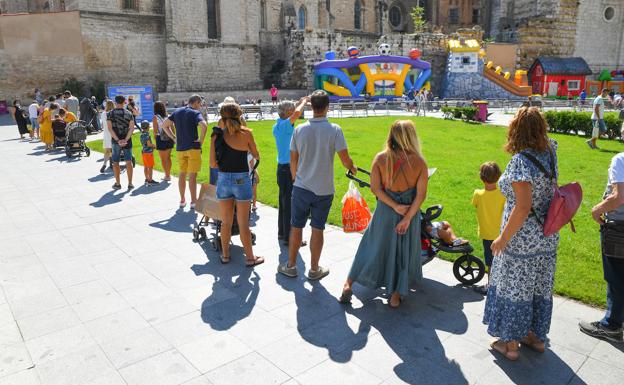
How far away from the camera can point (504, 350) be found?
3.67m

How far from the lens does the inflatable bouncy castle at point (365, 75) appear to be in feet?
103

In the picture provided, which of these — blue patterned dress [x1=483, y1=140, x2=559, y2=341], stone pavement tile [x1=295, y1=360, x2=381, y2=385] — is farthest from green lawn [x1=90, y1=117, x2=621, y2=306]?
stone pavement tile [x1=295, y1=360, x2=381, y2=385]

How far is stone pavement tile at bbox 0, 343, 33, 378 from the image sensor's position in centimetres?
353

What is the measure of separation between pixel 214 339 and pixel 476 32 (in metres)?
39.9

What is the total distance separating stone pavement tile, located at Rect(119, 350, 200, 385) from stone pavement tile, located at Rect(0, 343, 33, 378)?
786mm

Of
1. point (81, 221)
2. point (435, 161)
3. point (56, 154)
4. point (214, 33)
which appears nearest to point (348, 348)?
point (81, 221)

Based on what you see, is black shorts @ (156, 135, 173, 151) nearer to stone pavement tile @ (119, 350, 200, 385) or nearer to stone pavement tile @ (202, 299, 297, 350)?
stone pavement tile @ (202, 299, 297, 350)

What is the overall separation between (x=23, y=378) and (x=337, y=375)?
229 centimetres

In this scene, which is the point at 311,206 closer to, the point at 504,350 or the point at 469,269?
the point at 469,269

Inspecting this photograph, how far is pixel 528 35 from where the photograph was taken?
131ft

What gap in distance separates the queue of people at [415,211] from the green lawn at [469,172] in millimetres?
1184

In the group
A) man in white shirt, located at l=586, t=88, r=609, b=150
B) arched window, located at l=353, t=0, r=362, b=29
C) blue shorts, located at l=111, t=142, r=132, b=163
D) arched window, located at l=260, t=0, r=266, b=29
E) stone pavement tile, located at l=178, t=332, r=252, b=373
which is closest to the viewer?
stone pavement tile, located at l=178, t=332, r=252, b=373

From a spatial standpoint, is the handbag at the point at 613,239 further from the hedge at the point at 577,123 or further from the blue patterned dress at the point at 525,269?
the hedge at the point at 577,123

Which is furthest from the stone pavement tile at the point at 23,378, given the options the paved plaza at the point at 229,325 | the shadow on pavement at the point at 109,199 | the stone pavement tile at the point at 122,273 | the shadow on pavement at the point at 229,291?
the shadow on pavement at the point at 109,199
